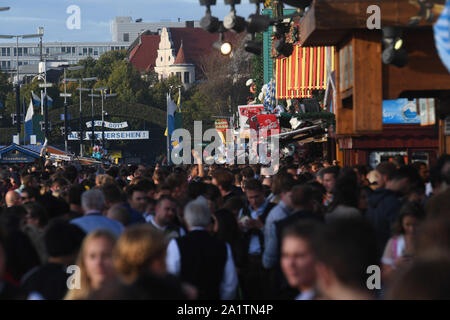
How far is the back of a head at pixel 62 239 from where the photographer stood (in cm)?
612

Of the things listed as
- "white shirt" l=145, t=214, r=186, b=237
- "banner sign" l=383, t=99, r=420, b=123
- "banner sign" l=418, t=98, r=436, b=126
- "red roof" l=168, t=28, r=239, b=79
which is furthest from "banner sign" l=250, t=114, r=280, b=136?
"red roof" l=168, t=28, r=239, b=79

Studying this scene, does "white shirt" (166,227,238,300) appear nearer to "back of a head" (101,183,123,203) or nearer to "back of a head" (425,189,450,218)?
"back of a head" (425,189,450,218)

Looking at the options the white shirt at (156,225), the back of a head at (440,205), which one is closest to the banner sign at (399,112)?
the white shirt at (156,225)

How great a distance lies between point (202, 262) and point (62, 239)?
1.12 m

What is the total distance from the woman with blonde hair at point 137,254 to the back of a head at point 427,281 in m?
1.98

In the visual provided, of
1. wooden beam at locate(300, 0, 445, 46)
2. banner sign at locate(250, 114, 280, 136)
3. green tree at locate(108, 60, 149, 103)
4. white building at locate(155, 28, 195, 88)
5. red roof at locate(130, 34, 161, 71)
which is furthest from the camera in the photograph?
red roof at locate(130, 34, 161, 71)

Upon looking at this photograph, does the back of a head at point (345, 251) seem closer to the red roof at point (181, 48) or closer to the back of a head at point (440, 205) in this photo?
the back of a head at point (440, 205)

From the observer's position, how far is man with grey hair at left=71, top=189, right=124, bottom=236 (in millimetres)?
7766

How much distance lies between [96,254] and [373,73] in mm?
6272

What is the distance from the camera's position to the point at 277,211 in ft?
27.5

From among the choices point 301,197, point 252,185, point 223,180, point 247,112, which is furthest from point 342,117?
point 247,112

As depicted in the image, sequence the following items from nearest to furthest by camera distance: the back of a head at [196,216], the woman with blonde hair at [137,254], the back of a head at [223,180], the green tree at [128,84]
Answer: the woman with blonde hair at [137,254] → the back of a head at [196,216] → the back of a head at [223,180] → the green tree at [128,84]

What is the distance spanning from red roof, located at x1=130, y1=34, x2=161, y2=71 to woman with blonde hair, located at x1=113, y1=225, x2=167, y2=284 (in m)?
162

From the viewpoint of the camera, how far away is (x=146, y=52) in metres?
168
